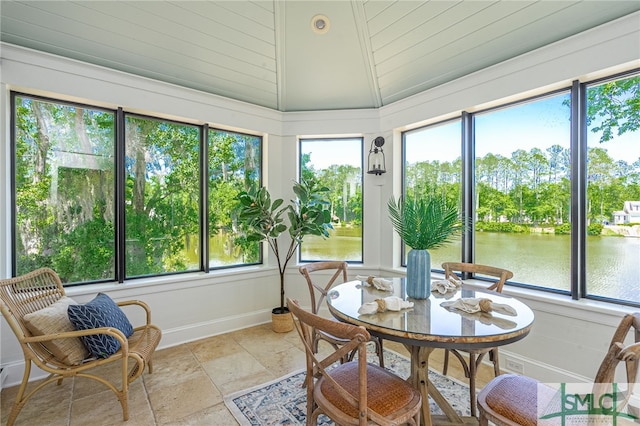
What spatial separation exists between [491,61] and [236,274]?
358cm

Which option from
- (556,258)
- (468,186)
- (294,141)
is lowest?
(556,258)

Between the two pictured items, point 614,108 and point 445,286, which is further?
point 614,108

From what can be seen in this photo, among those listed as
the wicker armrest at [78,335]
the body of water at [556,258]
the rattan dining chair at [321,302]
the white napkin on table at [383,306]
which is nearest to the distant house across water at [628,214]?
the body of water at [556,258]

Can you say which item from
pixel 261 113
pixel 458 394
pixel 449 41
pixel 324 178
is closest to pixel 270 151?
pixel 261 113

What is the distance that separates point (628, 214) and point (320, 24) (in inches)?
127

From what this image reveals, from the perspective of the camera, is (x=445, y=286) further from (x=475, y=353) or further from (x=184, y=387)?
(x=184, y=387)

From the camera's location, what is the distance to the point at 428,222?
189 cm

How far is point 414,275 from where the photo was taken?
6.53 ft

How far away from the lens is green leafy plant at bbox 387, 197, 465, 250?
6.20ft

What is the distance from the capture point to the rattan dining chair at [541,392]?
42.8 inches

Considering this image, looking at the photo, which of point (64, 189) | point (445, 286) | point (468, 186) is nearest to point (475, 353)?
point (445, 286)

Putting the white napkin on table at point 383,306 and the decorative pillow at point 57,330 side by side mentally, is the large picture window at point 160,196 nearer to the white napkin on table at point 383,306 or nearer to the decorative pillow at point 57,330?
the decorative pillow at point 57,330

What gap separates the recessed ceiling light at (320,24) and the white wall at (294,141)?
1034 millimetres

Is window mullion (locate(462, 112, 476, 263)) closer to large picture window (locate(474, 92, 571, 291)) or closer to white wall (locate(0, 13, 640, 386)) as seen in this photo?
large picture window (locate(474, 92, 571, 291))
